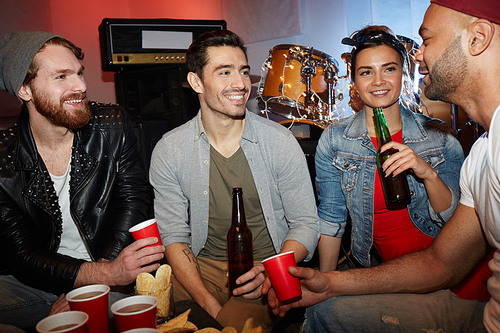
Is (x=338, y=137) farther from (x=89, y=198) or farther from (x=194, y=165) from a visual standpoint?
(x=89, y=198)

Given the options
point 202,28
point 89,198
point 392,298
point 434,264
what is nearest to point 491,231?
point 434,264

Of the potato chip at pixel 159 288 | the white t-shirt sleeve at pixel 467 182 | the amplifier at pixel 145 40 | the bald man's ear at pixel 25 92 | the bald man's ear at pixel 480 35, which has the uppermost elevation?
the amplifier at pixel 145 40

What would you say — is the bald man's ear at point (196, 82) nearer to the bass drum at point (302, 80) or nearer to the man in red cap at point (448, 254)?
the bass drum at point (302, 80)

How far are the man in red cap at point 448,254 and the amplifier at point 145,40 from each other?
7.97ft

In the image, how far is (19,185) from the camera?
213 cm

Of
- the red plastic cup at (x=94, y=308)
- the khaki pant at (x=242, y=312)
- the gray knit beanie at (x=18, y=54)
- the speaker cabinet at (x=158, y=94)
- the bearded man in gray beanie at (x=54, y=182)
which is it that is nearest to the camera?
the red plastic cup at (x=94, y=308)

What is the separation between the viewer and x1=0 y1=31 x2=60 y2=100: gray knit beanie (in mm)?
2176

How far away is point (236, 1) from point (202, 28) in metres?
2.19

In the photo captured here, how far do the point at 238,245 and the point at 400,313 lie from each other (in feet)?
2.39

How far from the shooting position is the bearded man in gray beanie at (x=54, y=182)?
2.03 m

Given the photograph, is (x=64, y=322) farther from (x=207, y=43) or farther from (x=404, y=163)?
(x=207, y=43)

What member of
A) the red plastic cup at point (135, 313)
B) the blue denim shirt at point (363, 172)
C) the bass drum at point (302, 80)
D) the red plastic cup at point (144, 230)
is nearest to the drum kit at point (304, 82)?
the bass drum at point (302, 80)

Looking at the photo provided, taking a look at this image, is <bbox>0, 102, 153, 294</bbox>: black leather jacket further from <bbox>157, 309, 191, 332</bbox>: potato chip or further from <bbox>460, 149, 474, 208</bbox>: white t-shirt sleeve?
<bbox>460, 149, 474, 208</bbox>: white t-shirt sleeve

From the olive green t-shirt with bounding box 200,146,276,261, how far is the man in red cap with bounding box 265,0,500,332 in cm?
71
